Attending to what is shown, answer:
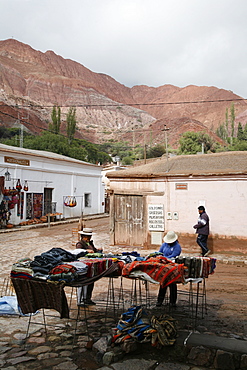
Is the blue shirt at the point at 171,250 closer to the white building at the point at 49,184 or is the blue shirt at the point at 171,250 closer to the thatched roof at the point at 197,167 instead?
the thatched roof at the point at 197,167

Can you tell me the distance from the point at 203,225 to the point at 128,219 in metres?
3.15

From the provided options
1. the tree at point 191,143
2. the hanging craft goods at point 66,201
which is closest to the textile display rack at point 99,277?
the hanging craft goods at point 66,201

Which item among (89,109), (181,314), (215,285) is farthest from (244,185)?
(89,109)

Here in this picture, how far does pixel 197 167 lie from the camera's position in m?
13.0

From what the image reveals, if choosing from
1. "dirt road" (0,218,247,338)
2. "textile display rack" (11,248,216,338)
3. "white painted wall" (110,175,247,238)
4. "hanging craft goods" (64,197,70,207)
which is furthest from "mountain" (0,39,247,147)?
"textile display rack" (11,248,216,338)

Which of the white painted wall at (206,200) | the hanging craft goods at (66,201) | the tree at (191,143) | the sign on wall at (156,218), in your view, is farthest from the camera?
the tree at (191,143)

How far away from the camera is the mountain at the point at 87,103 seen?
3812 inches

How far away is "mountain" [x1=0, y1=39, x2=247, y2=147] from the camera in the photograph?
96812 millimetres

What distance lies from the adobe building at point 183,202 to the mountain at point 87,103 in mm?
71302

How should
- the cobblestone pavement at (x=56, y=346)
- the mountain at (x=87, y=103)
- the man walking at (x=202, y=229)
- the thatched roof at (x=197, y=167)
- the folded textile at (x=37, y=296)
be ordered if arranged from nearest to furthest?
the cobblestone pavement at (x=56, y=346) → the folded textile at (x=37, y=296) → the man walking at (x=202, y=229) → the thatched roof at (x=197, y=167) → the mountain at (x=87, y=103)

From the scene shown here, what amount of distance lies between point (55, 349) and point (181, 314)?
2.46 metres

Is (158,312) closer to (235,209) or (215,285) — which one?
(215,285)

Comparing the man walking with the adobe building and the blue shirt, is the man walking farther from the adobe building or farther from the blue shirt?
the blue shirt

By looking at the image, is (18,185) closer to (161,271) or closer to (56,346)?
(56,346)
